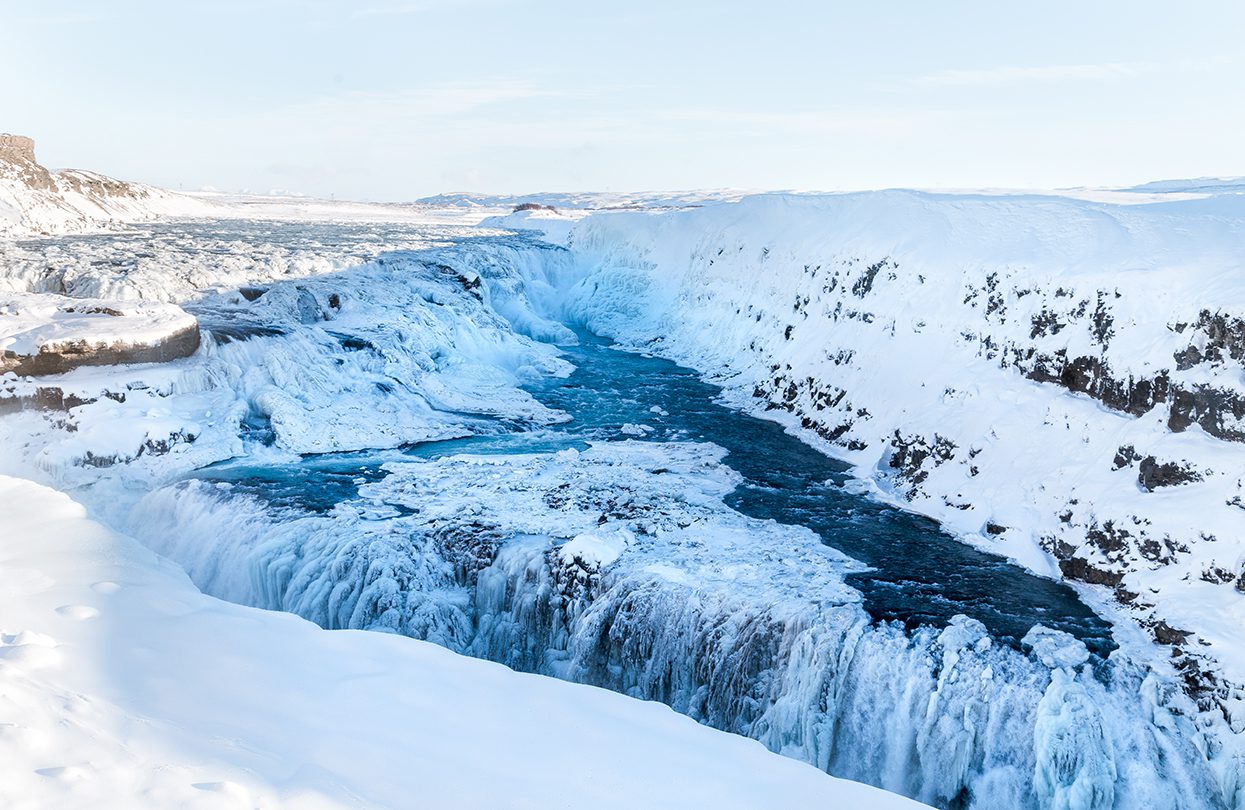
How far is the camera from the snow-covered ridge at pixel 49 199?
3083cm

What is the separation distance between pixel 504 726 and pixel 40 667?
3.09 metres

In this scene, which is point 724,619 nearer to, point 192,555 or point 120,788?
point 120,788

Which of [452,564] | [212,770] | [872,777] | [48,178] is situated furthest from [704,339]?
[48,178]

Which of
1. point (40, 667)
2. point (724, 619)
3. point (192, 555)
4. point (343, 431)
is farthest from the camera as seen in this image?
point (343, 431)

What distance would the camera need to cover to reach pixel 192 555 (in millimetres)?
11172

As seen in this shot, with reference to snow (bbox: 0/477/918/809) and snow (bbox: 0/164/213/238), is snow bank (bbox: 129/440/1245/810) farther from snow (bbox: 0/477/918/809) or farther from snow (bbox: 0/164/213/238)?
snow (bbox: 0/164/213/238)

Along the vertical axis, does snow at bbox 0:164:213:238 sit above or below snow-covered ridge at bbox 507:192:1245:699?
above

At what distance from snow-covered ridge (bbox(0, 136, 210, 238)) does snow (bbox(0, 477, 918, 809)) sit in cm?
2852

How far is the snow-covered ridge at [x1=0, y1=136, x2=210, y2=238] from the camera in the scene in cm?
3083

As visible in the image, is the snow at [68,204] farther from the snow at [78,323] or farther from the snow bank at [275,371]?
the snow at [78,323]

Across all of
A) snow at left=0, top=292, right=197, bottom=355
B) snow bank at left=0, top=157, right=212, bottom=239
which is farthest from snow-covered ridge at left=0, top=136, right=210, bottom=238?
snow at left=0, top=292, right=197, bottom=355

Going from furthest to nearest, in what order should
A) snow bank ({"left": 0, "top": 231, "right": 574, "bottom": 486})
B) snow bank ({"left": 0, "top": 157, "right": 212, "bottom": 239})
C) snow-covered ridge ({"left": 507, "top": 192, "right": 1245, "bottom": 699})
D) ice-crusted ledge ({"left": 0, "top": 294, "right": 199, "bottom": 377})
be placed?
1. snow bank ({"left": 0, "top": 157, "right": 212, "bottom": 239})
2. ice-crusted ledge ({"left": 0, "top": 294, "right": 199, "bottom": 377})
3. snow bank ({"left": 0, "top": 231, "right": 574, "bottom": 486})
4. snow-covered ridge ({"left": 507, "top": 192, "right": 1245, "bottom": 699})

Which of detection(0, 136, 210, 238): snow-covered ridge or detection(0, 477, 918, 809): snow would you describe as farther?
detection(0, 136, 210, 238): snow-covered ridge

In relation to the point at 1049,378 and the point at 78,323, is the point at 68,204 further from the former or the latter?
the point at 1049,378
